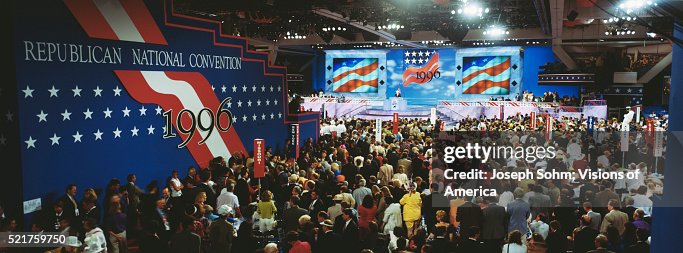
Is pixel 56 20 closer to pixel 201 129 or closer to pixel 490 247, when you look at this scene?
pixel 201 129

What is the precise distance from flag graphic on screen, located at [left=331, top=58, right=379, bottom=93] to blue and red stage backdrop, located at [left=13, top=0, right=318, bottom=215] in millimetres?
22805

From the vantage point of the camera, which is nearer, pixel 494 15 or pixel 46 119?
pixel 46 119

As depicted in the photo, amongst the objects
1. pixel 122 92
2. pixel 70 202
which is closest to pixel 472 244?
pixel 70 202

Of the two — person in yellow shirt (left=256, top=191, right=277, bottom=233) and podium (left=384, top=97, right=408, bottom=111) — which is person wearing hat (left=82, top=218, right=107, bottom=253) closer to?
person in yellow shirt (left=256, top=191, right=277, bottom=233)

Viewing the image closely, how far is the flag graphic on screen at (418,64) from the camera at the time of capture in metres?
34.3

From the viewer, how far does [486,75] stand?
33.0m

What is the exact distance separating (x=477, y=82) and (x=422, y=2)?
55.0ft

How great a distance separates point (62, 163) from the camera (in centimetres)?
855

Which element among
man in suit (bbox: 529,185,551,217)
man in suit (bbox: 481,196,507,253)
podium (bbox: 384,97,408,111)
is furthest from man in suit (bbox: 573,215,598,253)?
podium (bbox: 384,97,408,111)

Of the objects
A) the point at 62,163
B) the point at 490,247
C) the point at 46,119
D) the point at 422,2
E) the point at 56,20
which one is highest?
the point at 422,2

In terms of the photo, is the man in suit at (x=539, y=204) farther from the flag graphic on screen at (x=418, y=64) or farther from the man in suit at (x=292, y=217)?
the flag graphic on screen at (x=418, y=64)

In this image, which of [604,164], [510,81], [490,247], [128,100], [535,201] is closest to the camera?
[490,247]

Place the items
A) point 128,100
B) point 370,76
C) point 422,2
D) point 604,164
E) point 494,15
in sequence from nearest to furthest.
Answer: point 128,100 → point 604,164 → point 422,2 → point 494,15 → point 370,76

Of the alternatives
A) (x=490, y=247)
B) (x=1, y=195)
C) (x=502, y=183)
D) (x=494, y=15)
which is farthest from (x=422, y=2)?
(x=1, y=195)
